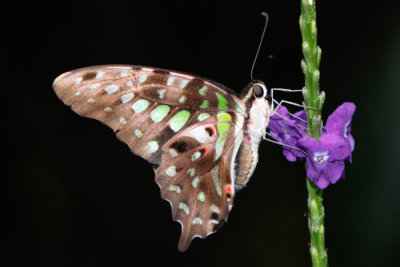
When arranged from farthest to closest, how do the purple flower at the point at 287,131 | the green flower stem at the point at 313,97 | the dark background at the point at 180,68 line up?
the dark background at the point at 180,68 < the purple flower at the point at 287,131 < the green flower stem at the point at 313,97

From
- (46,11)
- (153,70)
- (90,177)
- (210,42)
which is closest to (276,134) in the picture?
(153,70)

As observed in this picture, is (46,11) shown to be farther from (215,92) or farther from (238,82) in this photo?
(215,92)

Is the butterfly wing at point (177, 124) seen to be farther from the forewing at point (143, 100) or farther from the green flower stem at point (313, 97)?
the green flower stem at point (313, 97)

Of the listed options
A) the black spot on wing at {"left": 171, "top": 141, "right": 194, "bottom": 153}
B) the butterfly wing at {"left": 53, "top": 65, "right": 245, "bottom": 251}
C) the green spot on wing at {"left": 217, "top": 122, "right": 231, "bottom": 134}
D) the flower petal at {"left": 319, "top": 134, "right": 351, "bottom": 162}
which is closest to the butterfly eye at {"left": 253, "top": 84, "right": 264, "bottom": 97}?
the butterfly wing at {"left": 53, "top": 65, "right": 245, "bottom": 251}

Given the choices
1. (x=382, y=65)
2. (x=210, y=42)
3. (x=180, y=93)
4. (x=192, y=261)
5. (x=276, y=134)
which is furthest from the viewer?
(x=210, y=42)

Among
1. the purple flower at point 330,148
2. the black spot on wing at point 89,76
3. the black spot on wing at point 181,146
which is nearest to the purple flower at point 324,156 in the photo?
the purple flower at point 330,148
